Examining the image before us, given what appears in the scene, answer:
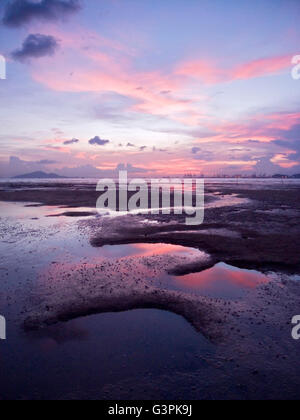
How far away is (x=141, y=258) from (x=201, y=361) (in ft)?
27.5

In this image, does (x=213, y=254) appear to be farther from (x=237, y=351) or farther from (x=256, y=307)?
(x=237, y=351)

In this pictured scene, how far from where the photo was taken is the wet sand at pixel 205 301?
5949 millimetres

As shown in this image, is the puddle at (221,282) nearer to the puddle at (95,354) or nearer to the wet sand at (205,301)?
the wet sand at (205,301)

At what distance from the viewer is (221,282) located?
37.8 feet

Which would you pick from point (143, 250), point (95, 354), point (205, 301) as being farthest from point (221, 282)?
point (95, 354)

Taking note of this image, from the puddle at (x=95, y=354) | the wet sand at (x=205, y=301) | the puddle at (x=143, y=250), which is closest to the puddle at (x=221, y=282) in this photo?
the wet sand at (x=205, y=301)

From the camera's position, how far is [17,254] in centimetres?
1538

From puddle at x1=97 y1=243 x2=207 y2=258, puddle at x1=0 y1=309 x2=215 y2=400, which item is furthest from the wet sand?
puddle at x1=0 y1=309 x2=215 y2=400

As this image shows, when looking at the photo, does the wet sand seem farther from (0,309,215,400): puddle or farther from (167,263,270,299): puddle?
(0,309,215,400): puddle

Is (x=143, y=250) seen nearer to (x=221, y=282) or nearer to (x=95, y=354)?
(x=221, y=282)

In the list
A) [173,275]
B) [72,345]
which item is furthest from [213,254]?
[72,345]

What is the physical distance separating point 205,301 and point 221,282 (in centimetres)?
218

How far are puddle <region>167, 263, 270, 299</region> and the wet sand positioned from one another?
0.54 feet

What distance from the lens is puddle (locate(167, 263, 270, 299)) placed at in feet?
34.3
